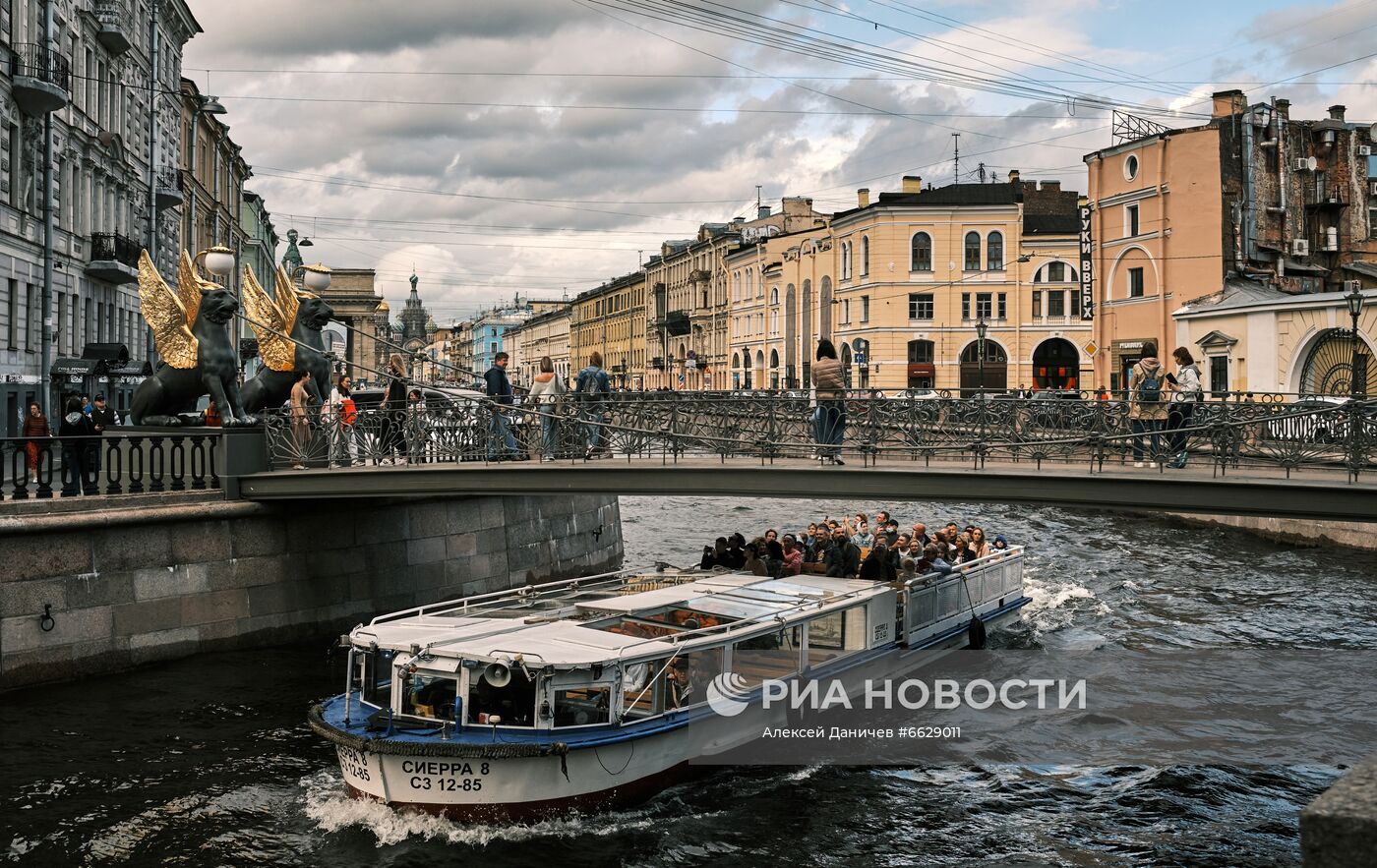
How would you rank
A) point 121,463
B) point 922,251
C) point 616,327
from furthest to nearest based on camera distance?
point 616,327, point 922,251, point 121,463

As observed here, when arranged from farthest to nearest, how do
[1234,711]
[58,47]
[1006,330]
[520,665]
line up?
[1006,330] < [58,47] < [1234,711] < [520,665]

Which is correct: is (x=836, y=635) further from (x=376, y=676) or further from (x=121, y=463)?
(x=121, y=463)

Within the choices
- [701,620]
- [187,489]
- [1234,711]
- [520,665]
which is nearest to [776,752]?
[701,620]

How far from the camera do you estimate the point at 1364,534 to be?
1158 inches

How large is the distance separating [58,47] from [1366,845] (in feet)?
114

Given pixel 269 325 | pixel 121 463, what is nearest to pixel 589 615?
pixel 121 463

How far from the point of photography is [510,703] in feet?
40.5

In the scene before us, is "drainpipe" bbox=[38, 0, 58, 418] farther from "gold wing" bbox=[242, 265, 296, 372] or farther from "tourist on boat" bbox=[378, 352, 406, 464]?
"tourist on boat" bbox=[378, 352, 406, 464]

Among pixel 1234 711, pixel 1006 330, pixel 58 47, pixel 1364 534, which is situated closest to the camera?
pixel 1234 711

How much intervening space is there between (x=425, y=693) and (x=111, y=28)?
2967 centimetres

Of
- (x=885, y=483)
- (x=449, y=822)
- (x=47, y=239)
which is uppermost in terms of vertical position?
(x=47, y=239)

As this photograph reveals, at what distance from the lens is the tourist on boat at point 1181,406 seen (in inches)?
553

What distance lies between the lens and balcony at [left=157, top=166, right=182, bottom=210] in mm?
42906

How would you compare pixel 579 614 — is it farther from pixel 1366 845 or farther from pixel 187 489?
pixel 1366 845
